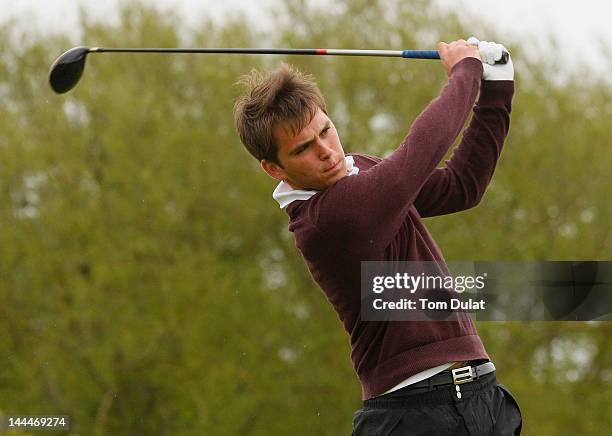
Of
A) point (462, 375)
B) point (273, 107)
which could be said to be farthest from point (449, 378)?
point (273, 107)

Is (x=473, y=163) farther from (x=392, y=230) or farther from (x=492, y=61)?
(x=392, y=230)

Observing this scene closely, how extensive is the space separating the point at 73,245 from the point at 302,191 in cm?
1305

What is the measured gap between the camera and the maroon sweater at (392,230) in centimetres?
311

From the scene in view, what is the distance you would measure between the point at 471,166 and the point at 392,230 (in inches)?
22.9

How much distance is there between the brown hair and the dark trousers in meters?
0.85

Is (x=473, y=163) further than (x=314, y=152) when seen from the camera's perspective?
Yes

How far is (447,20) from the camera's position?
17172mm

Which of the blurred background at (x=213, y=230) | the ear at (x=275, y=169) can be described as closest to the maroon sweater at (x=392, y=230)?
the ear at (x=275, y=169)

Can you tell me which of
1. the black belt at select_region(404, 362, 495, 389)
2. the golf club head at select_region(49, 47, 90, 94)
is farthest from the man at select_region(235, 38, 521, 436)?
the golf club head at select_region(49, 47, 90, 94)

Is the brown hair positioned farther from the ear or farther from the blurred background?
the blurred background

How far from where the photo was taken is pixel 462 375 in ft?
10.6

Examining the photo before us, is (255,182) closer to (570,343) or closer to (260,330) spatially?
(260,330)

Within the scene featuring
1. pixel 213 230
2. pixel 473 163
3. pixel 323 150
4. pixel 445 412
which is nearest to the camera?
pixel 445 412

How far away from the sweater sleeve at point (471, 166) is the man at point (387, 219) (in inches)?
0.5
